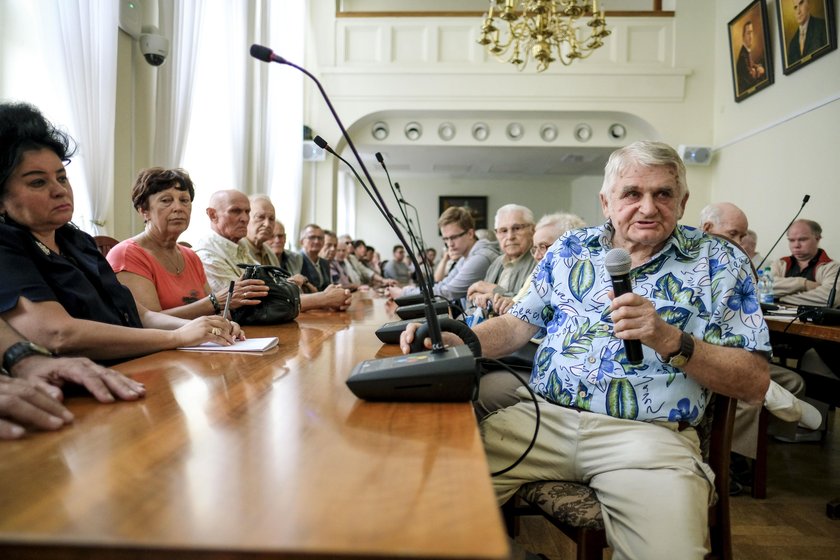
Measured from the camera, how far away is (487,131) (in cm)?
775

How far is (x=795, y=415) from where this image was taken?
83.7 inches

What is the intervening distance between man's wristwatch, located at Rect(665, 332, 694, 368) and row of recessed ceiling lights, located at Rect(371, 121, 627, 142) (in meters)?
6.89

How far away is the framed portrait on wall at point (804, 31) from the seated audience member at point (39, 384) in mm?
5881

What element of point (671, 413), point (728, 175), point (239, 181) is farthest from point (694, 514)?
point (728, 175)

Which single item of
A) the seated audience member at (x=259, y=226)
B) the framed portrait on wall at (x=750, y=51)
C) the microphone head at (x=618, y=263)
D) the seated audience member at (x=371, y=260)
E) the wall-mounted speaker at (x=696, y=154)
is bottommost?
the microphone head at (x=618, y=263)

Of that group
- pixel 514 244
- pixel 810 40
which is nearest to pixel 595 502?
pixel 514 244

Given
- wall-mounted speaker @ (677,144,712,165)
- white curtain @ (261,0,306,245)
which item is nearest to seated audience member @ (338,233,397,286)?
white curtain @ (261,0,306,245)

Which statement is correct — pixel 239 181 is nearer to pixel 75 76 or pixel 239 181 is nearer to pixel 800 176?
pixel 75 76

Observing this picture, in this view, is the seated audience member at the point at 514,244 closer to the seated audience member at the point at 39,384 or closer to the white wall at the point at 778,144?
the seated audience member at the point at 39,384

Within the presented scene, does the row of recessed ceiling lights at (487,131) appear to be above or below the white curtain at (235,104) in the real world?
above

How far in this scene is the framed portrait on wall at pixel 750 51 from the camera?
587 centimetres

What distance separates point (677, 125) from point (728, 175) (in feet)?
2.94

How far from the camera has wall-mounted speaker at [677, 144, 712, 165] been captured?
278 inches

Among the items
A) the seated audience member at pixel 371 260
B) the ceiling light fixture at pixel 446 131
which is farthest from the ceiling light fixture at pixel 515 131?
the seated audience member at pixel 371 260
